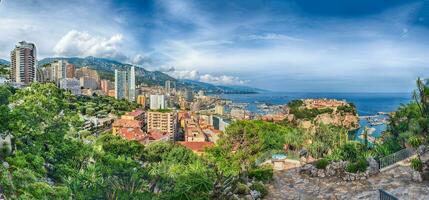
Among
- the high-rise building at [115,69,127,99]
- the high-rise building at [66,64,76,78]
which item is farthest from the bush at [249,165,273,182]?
the high-rise building at [115,69,127,99]

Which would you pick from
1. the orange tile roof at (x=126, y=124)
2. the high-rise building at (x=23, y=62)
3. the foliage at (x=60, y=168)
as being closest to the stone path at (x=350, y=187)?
the foliage at (x=60, y=168)

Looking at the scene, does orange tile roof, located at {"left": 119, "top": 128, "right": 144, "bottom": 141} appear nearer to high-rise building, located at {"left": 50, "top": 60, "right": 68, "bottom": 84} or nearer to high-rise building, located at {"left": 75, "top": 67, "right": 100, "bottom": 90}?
high-rise building, located at {"left": 50, "top": 60, "right": 68, "bottom": 84}

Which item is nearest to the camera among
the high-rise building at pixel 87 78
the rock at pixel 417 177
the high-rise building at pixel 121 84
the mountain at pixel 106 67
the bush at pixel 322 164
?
the rock at pixel 417 177

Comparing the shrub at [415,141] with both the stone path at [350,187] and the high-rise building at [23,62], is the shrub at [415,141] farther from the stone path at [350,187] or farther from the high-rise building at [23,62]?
the high-rise building at [23,62]

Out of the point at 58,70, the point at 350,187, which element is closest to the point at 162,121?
the point at 58,70

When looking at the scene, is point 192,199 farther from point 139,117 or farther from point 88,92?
point 88,92

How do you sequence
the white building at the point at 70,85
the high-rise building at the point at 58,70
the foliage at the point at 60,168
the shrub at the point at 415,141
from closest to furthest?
the foliage at the point at 60,168, the shrub at the point at 415,141, the white building at the point at 70,85, the high-rise building at the point at 58,70

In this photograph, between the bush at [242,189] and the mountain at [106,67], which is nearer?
the bush at [242,189]

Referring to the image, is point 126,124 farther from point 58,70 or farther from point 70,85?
point 58,70
